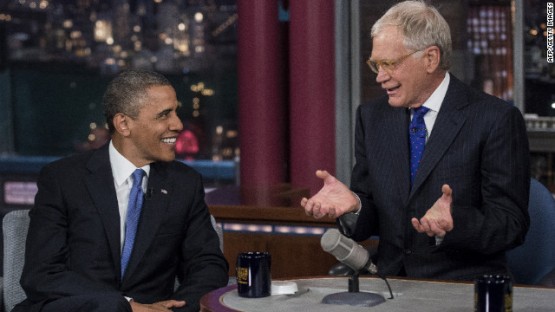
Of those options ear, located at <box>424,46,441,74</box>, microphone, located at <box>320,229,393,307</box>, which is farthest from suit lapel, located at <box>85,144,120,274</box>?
ear, located at <box>424,46,441,74</box>

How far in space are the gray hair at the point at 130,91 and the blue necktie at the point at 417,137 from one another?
73cm

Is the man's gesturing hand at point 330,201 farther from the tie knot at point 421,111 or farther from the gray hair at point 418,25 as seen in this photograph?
the gray hair at point 418,25

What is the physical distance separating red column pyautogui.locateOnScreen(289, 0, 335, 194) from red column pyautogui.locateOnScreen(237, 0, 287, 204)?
10 cm

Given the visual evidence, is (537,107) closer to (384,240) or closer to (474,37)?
(474,37)

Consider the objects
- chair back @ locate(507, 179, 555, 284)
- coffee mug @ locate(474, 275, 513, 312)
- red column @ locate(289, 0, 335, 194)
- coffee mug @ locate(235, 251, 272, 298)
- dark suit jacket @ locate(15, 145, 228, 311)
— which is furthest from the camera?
red column @ locate(289, 0, 335, 194)

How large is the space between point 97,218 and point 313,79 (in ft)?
8.35

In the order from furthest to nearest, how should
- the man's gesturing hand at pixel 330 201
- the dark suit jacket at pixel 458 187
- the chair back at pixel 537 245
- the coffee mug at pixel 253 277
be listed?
the chair back at pixel 537 245, the dark suit jacket at pixel 458 187, the man's gesturing hand at pixel 330 201, the coffee mug at pixel 253 277

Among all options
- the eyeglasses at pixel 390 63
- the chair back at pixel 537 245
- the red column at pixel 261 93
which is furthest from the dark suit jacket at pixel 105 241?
the red column at pixel 261 93

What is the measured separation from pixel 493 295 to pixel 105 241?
1.20 metres

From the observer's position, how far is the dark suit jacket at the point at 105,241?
2596 millimetres

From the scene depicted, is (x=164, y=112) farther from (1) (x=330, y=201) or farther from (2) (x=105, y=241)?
(1) (x=330, y=201)

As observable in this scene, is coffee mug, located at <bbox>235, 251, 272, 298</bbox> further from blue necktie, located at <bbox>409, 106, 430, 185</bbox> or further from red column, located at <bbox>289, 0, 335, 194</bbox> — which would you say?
red column, located at <bbox>289, 0, 335, 194</bbox>

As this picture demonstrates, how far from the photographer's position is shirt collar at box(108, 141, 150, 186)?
2729 mm

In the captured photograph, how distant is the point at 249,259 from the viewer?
222 centimetres
